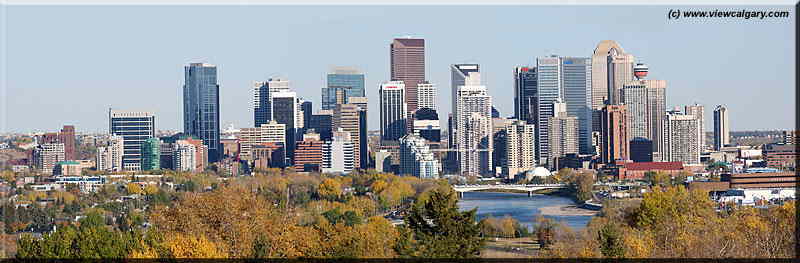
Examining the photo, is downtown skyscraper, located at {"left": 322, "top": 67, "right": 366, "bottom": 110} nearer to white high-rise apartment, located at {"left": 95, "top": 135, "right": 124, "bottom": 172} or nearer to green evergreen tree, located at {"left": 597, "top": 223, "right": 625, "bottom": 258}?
white high-rise apartment, located at {"left": 95, "top": 135, "right": 124, "bottom": 172}

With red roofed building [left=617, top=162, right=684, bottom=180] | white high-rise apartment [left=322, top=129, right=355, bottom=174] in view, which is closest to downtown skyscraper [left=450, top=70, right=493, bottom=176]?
white high-rise apartment [left=322, top=129, right=355, bottom=174]

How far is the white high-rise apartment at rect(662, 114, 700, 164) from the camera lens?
55.2 meters

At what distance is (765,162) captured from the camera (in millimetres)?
44031

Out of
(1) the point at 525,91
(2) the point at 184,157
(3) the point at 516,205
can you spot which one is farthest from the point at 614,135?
(3) the point at 516,205

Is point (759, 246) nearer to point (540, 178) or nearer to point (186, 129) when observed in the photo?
point (540, 178)

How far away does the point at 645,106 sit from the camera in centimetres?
5972

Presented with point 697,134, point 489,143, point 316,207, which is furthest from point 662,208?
point 489,143

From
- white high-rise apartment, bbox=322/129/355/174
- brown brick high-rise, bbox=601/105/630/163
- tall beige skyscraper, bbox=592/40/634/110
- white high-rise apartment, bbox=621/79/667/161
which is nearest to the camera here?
brown brick high-rise, bbox=601/105/630/163

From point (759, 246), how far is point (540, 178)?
32709 mm

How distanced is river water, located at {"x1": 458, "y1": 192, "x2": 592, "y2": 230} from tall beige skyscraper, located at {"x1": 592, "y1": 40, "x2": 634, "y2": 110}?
24.9 metres

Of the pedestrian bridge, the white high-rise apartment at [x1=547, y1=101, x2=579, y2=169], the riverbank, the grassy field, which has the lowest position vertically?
the riverbank

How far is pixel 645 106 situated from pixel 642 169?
535 inches

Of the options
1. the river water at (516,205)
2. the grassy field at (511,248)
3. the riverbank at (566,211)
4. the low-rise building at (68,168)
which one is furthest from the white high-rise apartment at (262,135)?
the grassy field at (511,248)

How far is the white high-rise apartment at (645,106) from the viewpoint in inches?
2308
